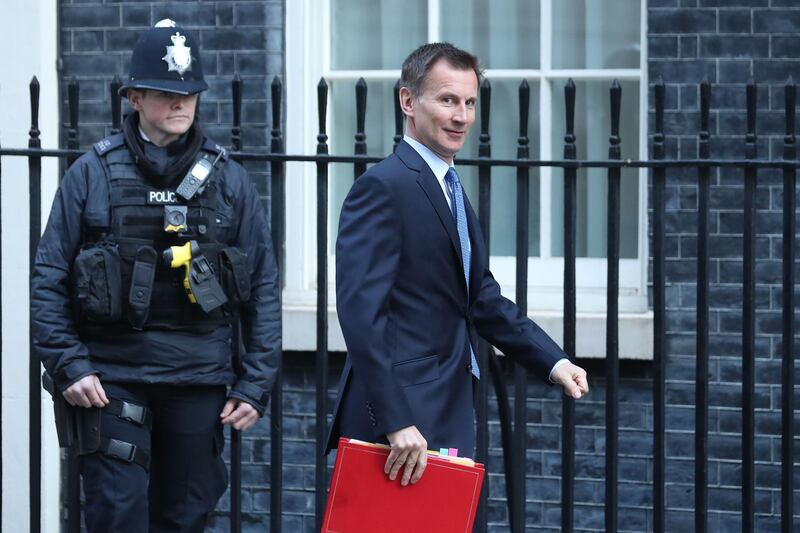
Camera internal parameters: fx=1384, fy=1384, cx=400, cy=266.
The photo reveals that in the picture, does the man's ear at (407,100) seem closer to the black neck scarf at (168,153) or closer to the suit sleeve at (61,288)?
the black neck scarf at (168,153)

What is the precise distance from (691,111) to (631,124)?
0.35 m

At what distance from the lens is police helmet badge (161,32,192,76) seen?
13.1 ft

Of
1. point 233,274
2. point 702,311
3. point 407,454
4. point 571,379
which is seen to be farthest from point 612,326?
point 407,454

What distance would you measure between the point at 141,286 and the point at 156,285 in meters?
0.10

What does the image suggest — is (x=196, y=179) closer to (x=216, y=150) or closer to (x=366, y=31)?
(x=216, y=150)

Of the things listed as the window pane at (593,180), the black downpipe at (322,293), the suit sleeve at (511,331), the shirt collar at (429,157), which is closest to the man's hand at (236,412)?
the black downpipe at (322,293)

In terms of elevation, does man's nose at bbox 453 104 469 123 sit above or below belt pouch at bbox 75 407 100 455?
above

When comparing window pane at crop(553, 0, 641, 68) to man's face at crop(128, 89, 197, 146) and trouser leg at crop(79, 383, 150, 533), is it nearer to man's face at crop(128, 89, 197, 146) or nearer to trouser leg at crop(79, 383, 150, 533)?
man's face at crop(128, 89, 197, 146)

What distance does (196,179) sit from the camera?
4012 mm

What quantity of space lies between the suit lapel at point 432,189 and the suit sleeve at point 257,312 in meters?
0.87

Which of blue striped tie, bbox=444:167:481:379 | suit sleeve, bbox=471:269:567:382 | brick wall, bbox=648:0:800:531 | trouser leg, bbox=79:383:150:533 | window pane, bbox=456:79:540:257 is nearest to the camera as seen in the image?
blue striped tie, bbox=444:167:481:379

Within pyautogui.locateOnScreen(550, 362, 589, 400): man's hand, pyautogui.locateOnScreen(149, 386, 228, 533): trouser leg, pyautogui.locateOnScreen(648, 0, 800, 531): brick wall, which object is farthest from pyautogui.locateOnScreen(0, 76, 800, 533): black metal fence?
pyautogui.locateOnScreen(648, 0, 800, 531): brick wall

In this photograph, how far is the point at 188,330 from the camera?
159 inches

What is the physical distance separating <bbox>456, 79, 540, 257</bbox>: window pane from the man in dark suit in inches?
105
